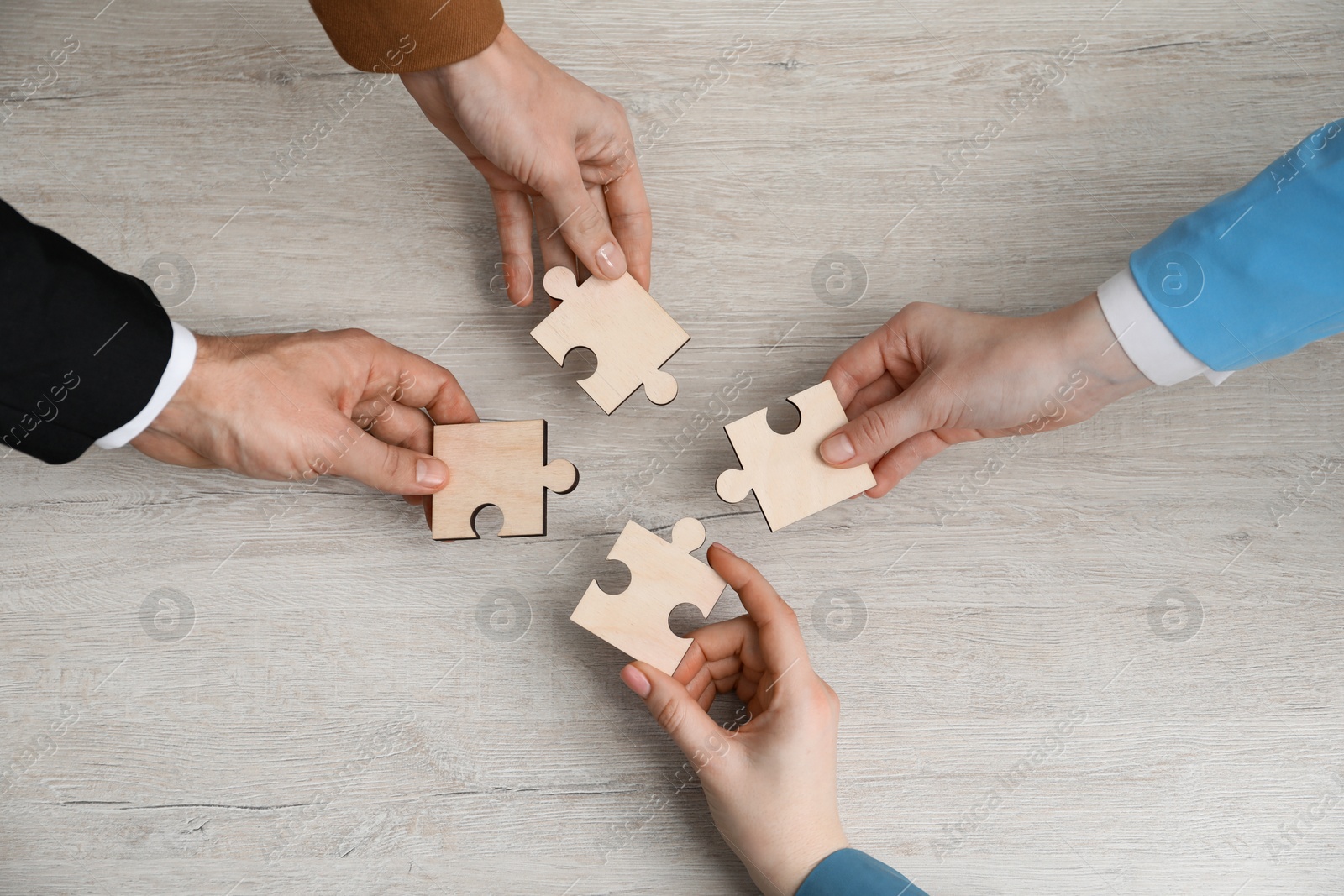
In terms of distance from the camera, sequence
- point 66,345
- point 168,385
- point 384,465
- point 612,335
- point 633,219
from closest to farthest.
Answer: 1. point 66,345
2. point 168,385
3. point 384,465
4. point 612,335
5. point 633,219

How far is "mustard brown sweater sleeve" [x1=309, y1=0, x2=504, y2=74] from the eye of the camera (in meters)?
1.45

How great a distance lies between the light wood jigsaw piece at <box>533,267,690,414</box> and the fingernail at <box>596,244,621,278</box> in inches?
1.1

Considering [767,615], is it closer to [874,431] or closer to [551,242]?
[874,431]

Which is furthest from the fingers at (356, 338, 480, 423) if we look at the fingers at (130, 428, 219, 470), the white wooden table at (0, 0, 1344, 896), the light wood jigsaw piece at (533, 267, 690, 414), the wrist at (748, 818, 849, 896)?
the wrist at (748, 818, 849, 896)

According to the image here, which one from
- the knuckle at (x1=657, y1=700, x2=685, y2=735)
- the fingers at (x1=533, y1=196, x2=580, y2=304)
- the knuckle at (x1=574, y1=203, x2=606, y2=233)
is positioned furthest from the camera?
the fingers at (x1=533, y1=196, x2=580, y2=304)

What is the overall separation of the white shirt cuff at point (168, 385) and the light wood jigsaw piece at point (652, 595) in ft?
2.78

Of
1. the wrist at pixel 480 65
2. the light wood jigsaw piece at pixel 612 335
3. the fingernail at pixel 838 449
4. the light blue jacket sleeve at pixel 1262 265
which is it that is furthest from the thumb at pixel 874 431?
the wrist at pixel 480 65

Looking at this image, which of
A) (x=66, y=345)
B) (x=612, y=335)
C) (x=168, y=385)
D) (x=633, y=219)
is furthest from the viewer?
(x=633, y=219)

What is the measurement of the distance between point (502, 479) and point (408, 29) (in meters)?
0.84

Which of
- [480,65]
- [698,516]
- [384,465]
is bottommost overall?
[698,516]

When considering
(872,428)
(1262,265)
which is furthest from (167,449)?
(1262,265)

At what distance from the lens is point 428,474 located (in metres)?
1.64

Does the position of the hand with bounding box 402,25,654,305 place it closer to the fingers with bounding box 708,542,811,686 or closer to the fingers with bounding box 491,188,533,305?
the fingers with bounding box 491,188,533,305

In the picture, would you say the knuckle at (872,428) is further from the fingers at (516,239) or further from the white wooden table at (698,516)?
the fingers at (516,239)
